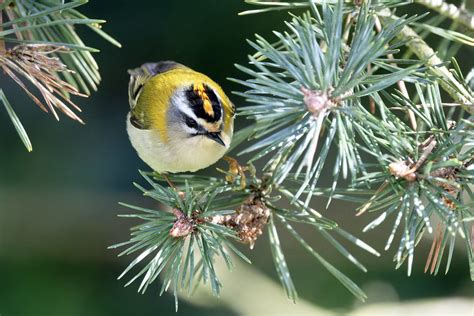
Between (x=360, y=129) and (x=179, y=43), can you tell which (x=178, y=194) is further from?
(x=179, y=43)

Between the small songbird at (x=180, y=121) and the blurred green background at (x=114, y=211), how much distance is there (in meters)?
0.41

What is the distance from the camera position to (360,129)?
737 millimetres

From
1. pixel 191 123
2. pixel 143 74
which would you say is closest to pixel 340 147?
pixel 191 123

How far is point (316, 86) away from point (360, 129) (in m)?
0.08

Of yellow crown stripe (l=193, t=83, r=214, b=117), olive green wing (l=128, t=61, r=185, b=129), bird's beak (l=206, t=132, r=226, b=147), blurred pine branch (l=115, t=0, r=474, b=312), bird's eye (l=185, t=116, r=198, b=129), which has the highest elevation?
olive green wing (l=128, t=61, r=185, b=129)

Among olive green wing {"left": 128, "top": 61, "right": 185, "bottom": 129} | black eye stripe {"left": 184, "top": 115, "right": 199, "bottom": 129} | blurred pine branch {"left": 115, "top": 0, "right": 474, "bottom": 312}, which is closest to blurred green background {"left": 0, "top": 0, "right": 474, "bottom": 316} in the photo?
olive green wing {"left": 128, "top": 61, "right": 185, "bottom": 129}

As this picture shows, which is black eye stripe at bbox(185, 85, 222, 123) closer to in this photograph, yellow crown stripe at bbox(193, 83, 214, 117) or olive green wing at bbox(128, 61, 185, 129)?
yellow crown stripe at bbox(193, 83, 214, 117)

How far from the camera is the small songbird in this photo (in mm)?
1389

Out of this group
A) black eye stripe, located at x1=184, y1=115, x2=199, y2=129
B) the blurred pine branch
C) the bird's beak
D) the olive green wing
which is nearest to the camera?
the blurred pine branch

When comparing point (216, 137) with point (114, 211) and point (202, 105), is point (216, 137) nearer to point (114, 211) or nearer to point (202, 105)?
point (202, 105)

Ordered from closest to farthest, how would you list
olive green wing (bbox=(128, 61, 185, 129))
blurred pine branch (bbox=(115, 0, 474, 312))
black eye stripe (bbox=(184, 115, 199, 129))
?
blurred pine branch (bbox=(115, 0, 474, 312)), black eye stripe (bbox=(184, 115, 199, 129)), olive green wing (bbox=(128, 61, 185, 129))

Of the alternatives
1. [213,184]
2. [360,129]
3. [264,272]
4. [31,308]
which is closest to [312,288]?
[264,272]

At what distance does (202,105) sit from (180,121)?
145mm

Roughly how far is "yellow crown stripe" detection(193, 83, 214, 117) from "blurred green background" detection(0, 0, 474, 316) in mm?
659
